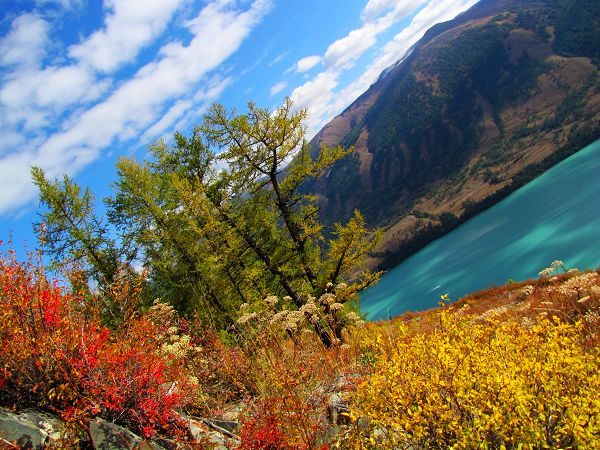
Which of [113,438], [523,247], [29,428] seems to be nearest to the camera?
[29,428]

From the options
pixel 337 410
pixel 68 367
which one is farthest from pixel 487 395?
pixel 68 367

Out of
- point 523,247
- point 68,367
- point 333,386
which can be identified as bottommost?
point 523,247

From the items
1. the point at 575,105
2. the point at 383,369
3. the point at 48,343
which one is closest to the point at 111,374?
the point at 48,343

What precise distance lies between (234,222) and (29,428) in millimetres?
12904

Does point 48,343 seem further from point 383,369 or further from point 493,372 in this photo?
point 493,372

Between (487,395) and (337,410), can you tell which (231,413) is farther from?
(487,395)

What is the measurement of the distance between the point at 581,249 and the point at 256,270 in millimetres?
35663

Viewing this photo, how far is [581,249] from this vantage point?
37156mm

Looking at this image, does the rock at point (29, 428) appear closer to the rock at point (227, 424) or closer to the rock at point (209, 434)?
the rock at point (209, 434)

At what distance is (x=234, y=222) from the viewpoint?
16.7 m

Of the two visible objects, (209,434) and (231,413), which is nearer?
(209,434)

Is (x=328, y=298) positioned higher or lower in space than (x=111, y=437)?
lower

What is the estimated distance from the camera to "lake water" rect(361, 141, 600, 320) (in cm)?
4019

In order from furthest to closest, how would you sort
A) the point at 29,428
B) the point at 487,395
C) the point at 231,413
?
the point at 231,413 → the point at 29,428 → the point at 487,395
